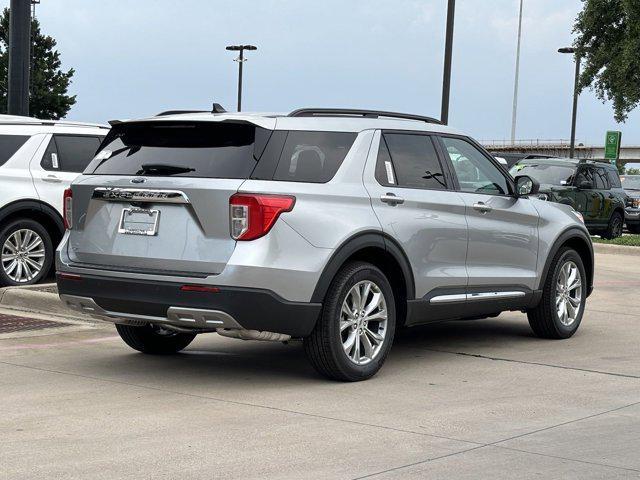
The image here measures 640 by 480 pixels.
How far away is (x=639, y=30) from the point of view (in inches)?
1122

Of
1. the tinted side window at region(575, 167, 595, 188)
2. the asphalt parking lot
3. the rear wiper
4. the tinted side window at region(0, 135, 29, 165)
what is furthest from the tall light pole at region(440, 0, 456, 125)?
the rear wiper

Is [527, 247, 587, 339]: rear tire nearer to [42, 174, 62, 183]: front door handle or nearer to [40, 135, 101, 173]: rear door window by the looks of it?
[42, 174, 62, 183]: front door handle

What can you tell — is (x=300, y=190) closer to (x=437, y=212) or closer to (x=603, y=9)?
(x=437, y=212)

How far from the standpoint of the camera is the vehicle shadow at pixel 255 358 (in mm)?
7727

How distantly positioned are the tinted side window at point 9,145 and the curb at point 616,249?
11.7 m

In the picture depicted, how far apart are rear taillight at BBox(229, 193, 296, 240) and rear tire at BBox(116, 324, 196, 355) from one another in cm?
171

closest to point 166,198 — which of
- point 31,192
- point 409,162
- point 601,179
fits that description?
point 409,162

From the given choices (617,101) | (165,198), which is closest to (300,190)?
(165,198)

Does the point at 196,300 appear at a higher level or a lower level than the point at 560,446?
higher

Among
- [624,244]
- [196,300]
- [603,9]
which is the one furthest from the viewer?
[603,9]

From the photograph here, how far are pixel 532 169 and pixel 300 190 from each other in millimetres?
17985

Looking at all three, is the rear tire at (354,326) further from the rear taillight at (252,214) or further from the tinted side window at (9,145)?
the tinted side window at (9,145)

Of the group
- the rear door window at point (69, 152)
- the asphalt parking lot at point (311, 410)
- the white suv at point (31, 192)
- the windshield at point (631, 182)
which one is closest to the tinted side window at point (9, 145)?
the white suv at point (31, 192)

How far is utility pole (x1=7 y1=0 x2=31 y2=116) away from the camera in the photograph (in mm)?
13578
